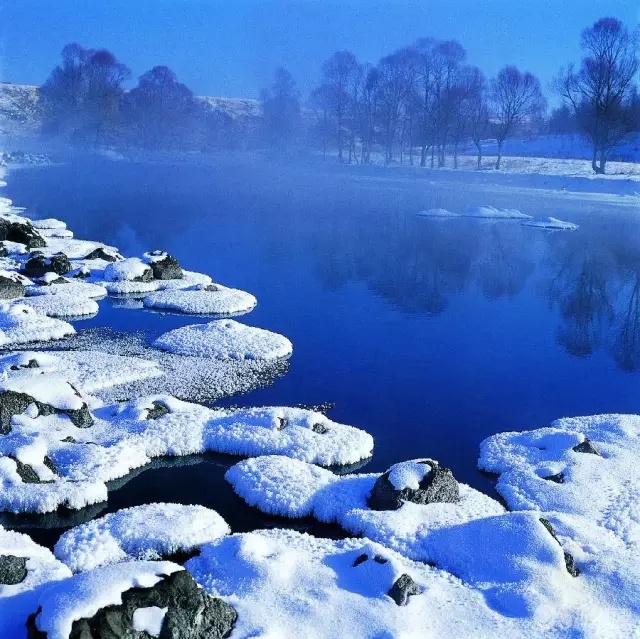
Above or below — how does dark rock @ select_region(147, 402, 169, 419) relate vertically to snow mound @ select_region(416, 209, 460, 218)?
below

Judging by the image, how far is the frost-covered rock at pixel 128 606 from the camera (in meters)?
8.95

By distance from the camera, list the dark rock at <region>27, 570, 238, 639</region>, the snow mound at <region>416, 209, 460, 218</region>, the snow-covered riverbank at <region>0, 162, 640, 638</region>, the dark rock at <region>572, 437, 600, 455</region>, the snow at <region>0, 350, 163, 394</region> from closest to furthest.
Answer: the dark rock at <region>27, 570, 238, 639</region>, the snow-covered riverbank at <region>0, 162, 640, 638</region>, the dark rock at <region>572, 437, 600, 455</region>, the snow at <region>0, 350, 163, 394</region>, the snow mound at <region>416, 209, 460, 218</region>

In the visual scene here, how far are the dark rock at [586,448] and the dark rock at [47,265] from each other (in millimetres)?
25069

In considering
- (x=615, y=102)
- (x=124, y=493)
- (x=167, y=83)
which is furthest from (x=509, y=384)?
(x=167, y=83)

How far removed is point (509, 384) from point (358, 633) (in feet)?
45.2

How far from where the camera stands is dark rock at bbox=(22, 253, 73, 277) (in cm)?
3484

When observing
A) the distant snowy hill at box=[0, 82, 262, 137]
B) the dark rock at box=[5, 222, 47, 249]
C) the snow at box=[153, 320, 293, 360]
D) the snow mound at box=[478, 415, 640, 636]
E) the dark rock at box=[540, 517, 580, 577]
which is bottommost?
the snow mound at box=[478, 415, 640, 636]

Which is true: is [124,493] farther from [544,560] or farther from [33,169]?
[33,169]

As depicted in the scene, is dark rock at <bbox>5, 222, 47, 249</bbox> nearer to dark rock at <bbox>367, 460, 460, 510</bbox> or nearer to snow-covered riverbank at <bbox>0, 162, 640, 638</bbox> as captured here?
snow-covered riverbank at <bbox>0, 162, 640, 638</bbox>

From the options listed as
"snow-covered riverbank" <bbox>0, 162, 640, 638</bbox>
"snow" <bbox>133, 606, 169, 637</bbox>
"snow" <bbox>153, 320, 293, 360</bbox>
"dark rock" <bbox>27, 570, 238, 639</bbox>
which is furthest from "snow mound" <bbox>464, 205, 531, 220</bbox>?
"snow" <bbox>133, 606, 169, 637</bbox>

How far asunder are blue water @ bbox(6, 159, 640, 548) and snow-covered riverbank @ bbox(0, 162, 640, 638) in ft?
3.47

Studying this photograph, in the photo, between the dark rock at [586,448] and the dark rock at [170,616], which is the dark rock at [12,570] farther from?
the dark rock at [586,448]

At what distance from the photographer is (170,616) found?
31.8 feet

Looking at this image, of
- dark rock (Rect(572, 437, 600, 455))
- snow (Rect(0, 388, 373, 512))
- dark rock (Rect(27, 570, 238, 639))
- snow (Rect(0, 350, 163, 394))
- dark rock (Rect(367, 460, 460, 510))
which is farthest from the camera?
snow (Rect(0, 350, 163, 394))
